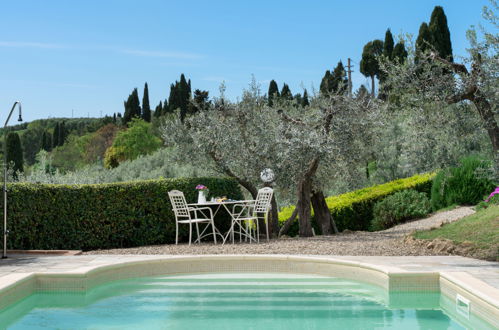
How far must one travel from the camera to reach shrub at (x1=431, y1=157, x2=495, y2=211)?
42.0 feet

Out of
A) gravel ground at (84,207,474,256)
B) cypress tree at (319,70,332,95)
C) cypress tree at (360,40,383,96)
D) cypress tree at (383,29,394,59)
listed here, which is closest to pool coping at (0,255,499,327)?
gravel ground at (84,207,474,256)

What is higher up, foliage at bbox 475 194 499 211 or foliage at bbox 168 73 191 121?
foliage at bbox 168 73 191 121

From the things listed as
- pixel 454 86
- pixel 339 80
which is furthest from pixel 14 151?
Answer: pixel 454 86

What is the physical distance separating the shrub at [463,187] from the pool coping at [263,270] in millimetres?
6765

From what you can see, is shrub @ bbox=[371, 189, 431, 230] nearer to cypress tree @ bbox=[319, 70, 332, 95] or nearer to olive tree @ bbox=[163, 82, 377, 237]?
olive tree @ bbox=[163, 82, 377, 237]

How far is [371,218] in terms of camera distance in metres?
13.4

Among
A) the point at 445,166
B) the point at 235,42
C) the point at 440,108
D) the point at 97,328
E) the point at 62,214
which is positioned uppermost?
the point at 235,42

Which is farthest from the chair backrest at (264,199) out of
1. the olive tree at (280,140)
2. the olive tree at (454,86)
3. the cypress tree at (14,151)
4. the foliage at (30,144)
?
the foliage at (30,144)

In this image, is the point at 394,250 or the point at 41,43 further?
the point at 41,43

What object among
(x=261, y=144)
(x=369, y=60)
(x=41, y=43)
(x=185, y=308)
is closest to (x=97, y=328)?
(x=185, y=308)

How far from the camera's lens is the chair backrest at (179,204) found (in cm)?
907

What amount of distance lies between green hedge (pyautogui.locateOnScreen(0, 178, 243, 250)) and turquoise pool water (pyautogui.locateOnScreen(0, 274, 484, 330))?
2.55 m

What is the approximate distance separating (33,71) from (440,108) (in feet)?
100

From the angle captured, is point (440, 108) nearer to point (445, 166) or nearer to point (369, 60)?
point (445, 166)
